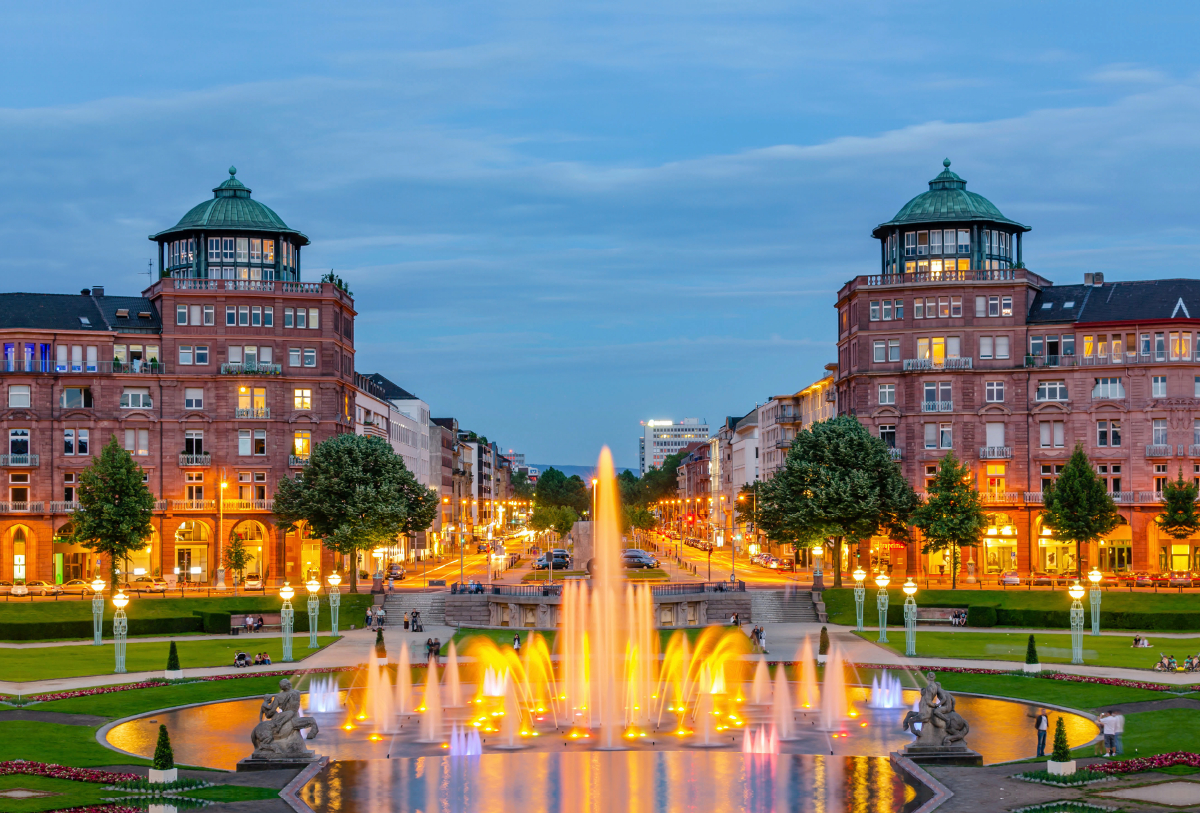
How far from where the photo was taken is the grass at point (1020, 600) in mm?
89500

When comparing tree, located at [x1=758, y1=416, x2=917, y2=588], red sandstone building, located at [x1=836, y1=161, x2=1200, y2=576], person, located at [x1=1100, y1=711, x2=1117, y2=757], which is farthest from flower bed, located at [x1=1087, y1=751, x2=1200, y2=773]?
red sandstone building, located at [x1=836, y1=161, x2=1200, y2=576]

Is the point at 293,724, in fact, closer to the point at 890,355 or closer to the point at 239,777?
the point at 239,777

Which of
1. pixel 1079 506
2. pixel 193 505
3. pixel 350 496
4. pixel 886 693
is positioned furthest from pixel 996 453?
pixel 193 505

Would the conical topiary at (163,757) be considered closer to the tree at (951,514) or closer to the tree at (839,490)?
the tree at (839,490)

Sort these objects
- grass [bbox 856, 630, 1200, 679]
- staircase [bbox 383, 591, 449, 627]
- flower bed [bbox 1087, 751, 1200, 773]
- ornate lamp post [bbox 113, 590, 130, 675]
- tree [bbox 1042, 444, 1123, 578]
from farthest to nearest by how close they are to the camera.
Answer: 1. tree [bbox 1042, 444, 1123, 578]
2. staircase [bbox 383, 591, 449, 627]
3. grass [bbox 856, 630, 1200, 679]
4. ornate lamp post [bbox 113, 590, 130, 675]
5. flower bed [bbox 1087, 751, 1200, 773]

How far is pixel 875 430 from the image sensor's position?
118188 mm

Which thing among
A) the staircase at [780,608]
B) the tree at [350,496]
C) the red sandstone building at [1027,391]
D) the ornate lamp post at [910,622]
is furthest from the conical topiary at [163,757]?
the red sandstone building at [1027,391]

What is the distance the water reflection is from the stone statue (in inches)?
53.0

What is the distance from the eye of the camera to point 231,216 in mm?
121875

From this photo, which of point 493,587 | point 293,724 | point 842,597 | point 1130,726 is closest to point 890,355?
point 842,597

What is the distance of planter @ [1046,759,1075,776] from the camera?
40.0 meters

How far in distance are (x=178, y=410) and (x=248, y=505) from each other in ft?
32.2

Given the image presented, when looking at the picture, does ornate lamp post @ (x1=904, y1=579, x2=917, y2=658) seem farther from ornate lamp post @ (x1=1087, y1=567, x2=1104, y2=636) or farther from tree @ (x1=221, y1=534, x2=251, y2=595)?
tree @ (x1=221, y1=534, x2=251, y2=595)

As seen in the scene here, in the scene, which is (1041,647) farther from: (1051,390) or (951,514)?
(1051,390)
